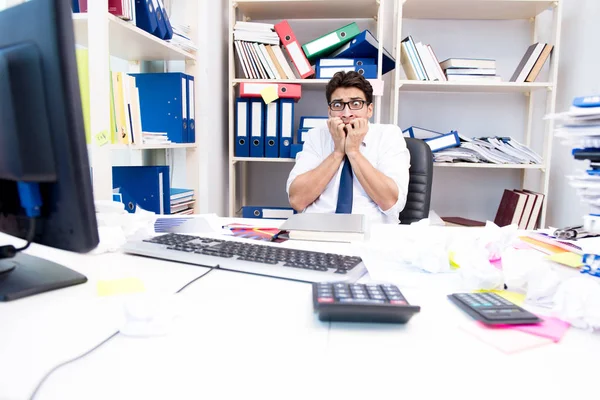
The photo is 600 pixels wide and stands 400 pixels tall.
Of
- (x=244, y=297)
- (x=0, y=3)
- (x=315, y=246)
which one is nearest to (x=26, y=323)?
(x=244, y=297)

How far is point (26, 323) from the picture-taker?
52cm

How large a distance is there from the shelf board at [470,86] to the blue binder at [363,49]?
0.57 ft

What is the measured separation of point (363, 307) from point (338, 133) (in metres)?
1.35

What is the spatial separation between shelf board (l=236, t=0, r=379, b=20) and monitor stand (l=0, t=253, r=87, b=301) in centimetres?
200

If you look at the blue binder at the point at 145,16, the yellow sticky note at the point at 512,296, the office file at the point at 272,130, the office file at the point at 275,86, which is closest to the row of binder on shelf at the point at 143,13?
the blue binder at the point at 145,16

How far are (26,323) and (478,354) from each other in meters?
0.52

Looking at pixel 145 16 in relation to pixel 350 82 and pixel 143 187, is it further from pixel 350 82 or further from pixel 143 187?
pixel 350 82

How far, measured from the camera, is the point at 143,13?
166cm

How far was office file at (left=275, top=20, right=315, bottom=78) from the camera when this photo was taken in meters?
2.34

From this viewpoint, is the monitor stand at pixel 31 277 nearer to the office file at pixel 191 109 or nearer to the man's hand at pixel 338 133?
the man's hand at pixel 338 133

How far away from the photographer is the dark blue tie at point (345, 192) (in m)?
1.73

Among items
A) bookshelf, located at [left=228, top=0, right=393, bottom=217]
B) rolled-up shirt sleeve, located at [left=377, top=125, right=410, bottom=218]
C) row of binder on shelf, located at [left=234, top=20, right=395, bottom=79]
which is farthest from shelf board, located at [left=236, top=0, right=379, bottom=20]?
rolled-up shirt sleeve, located at [left=377, top=125, right=410, bottom=218]

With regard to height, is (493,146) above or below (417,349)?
above

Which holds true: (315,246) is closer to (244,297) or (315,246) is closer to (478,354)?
(244,297)
